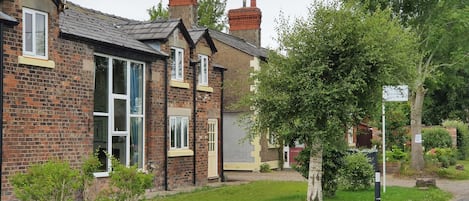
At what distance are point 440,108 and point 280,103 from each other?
39.4 m

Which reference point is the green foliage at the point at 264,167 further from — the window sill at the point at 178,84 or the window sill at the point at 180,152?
the window sill at the point at 178,84

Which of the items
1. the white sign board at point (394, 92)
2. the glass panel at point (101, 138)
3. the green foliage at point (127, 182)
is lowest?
the green foliage at point (127, 182)

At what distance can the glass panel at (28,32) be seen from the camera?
592 inches

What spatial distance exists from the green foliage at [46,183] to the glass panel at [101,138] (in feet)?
24.2

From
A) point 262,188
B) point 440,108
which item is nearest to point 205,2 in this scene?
point 440,108

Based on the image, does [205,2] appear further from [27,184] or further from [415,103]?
[27,184]

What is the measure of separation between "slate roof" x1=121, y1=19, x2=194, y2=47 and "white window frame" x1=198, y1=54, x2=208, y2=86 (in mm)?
1578

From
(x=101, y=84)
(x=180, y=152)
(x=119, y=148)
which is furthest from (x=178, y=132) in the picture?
(x=101, y=84)

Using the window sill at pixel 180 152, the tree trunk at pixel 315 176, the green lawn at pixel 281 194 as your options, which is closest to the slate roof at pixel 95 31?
the window sill at pixel 180 152

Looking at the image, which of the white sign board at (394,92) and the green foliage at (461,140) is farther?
the green foliage at (461,140)

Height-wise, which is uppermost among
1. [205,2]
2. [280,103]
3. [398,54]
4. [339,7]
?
[205,2]

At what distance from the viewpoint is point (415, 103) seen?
95.1 ft

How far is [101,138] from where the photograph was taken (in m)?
17.8

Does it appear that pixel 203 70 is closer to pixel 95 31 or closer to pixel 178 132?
pixel 178 132
